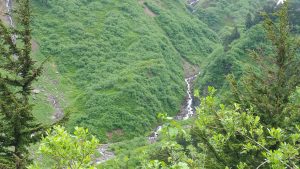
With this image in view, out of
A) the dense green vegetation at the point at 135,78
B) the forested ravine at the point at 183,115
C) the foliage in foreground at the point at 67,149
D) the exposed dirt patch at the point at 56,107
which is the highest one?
→ the foliage in foreground at the point at 67,149

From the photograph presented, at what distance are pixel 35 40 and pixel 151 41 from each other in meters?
28.8

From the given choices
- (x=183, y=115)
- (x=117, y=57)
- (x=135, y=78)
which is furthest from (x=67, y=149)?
(x=117, y=57)

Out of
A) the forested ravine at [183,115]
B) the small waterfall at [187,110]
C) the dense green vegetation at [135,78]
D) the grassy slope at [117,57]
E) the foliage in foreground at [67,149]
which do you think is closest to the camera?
the foliage in foreground at [67,149]

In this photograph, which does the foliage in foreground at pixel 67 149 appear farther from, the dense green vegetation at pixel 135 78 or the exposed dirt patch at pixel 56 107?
the exposed dirt patch at pixel 56 107

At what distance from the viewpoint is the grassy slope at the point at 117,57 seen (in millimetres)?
64312

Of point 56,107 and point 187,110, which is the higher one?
point 187,110

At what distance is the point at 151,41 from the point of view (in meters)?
90.2

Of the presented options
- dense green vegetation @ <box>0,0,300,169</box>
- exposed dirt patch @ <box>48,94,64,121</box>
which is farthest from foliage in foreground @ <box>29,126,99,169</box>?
exposed dirt patch @ <box>48,94,64,121</box>

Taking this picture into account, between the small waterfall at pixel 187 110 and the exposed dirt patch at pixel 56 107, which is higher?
the small waterfall at pixel 187 110

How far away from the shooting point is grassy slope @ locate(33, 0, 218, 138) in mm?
64312

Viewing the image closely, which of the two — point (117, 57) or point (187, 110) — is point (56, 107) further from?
point (187, 110)

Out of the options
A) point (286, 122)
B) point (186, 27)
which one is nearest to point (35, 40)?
point (186, 27)

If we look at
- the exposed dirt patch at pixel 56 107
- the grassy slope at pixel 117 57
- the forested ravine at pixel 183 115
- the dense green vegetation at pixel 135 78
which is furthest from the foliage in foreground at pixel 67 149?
the exposed dirt patch at pixel 56 107

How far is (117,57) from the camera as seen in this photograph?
269ft
